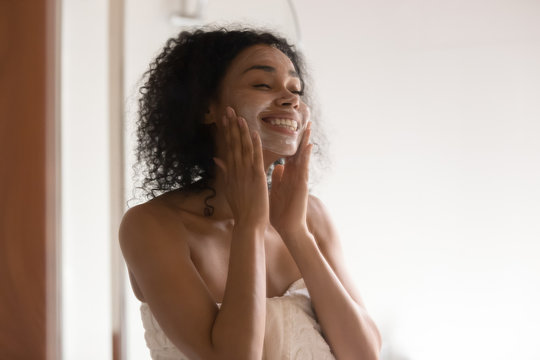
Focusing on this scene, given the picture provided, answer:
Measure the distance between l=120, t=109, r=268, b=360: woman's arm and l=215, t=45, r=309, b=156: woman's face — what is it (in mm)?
54

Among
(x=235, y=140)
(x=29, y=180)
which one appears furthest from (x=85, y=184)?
(x=235, y=140)

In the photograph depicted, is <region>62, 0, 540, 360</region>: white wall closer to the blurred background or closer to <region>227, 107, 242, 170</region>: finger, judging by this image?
the blurred background

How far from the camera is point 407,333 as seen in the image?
1.82 m

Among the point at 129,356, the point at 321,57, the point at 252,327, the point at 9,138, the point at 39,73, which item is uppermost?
the point at 321,57

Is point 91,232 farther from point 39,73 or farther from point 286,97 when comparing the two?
point 286,97

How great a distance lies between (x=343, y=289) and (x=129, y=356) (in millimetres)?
502

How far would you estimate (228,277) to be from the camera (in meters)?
0.81

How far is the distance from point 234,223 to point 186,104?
0.23 m

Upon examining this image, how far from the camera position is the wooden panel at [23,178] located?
911 mm

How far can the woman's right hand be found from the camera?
840mm

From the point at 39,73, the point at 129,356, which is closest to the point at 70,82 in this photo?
the point at 39,73

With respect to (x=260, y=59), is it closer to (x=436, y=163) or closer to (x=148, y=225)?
(x=148, y=225)

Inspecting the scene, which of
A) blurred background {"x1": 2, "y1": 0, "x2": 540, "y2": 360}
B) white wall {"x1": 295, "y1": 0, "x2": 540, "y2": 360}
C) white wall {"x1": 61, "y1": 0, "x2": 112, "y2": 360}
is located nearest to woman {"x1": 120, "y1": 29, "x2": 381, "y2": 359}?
white wall {"x1": 61, "y1": 0, "x2": 112, "y2": 360}

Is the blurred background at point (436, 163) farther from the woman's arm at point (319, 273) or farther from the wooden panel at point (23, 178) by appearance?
the wooden panel at point (23, 178)
